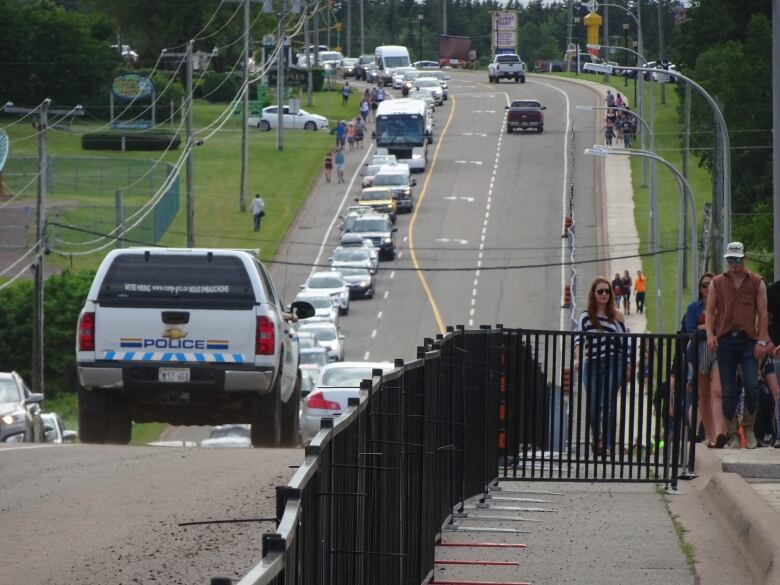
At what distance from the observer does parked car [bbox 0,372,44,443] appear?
68.5 feet

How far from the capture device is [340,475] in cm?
672

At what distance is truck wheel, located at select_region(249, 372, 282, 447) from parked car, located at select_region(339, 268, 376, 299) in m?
45.0

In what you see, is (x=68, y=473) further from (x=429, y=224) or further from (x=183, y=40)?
(x=183, y=40)

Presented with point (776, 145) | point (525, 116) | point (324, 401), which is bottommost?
point (525, 116)

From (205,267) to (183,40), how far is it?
119017mm

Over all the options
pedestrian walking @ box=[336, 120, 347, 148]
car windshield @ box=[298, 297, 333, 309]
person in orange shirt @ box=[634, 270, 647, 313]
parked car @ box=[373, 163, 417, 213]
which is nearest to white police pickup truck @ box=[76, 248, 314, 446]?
car windshield @ box=[298, 297, 333, 309]

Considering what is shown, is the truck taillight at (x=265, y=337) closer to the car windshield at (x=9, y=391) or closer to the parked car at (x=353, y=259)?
the car windshield at (x=9, y=391)

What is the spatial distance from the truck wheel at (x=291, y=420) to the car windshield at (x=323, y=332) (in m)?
28.6

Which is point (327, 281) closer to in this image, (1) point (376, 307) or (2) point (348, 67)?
(1) point (376, 307)

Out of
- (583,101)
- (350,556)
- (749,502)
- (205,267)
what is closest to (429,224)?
(583,101)

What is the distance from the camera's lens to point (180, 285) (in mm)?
17578

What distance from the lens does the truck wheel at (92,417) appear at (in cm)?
1783

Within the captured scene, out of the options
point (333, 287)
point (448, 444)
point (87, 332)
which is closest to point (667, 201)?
point (333, 287)

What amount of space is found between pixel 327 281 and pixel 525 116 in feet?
152
